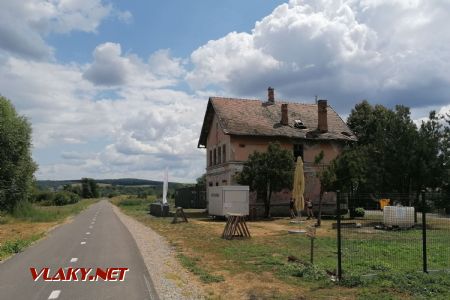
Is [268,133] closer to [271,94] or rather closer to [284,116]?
[284,116]

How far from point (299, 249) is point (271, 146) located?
19.7 meters

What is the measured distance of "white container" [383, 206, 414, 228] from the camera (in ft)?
78.4

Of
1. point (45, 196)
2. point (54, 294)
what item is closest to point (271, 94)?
point (54, 294)

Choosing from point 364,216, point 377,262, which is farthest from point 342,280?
point 364,216

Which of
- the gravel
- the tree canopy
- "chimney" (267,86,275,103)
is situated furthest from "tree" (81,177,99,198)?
the gravel

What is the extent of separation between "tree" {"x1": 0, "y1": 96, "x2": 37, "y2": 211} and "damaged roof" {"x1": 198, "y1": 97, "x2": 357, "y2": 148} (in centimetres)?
1620

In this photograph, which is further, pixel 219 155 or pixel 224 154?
pixel 219 155

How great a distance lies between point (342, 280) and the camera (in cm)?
1028

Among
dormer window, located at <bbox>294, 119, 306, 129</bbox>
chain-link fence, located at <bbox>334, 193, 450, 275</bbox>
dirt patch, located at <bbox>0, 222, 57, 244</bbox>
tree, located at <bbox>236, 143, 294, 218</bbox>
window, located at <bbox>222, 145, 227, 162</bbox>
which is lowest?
dirt patch, located at <bbox>0, 222, 57, 244</bbox>

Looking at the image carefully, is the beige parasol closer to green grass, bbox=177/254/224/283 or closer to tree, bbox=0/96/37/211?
green grass, bbox=177/254/224/283

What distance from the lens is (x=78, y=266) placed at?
13.4 meters

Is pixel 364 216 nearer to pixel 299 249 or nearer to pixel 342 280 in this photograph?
pixel 299 249

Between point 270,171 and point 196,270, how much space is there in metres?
23.1

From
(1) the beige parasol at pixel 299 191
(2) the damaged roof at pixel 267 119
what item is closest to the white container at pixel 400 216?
(1) the beige parasol at pixel 299 191
